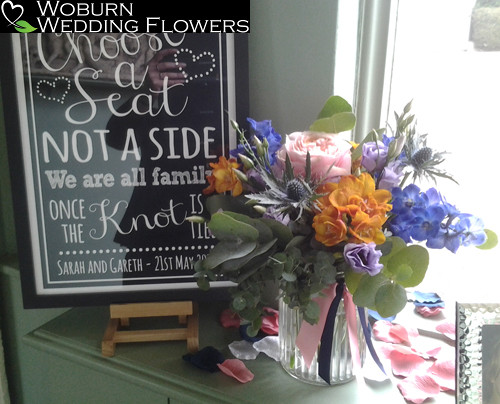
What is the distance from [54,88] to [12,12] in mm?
155

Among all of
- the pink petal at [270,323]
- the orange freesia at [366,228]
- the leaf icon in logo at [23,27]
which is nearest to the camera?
the orange freesia at [366,228]

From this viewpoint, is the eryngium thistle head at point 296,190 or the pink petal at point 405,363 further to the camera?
the pink petal at point 405,363

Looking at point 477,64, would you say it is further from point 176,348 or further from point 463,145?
point 176,348

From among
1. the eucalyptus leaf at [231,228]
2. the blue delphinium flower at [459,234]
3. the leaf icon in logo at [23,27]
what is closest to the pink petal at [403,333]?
the blue delphinium flower at [459,234]

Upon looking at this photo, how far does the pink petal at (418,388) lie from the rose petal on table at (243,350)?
0.89ft

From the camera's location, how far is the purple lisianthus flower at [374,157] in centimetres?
82

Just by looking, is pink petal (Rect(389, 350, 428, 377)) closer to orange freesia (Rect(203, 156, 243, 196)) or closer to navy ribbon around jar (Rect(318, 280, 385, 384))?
navy ribbon around jar (Rect(318, 280, 385, 384))

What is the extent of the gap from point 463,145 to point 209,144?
1.75 ft

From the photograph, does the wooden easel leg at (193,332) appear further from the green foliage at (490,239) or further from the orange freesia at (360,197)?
the green foliage at (490,239)

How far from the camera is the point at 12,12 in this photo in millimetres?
980

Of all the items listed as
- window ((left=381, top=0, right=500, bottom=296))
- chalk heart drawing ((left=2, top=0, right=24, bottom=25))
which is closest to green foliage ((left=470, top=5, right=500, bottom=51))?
window ((left=381, top=0, right=500, bottom=296))

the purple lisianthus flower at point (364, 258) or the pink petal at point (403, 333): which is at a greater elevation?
the purple lisianthus flower at point (364, 258)

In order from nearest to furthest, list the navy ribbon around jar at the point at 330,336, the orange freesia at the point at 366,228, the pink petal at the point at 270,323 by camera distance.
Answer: the orange freesia at the point at 366,228 < the navy ribbon around jar at the point at 330,336 < the pink petal at the point at 270,323

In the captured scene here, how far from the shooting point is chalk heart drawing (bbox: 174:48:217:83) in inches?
38.7
